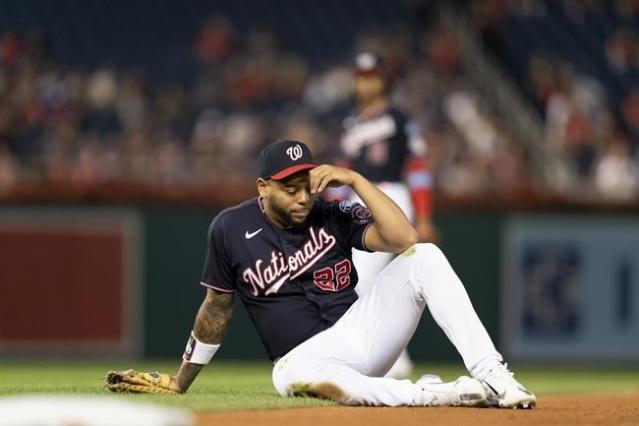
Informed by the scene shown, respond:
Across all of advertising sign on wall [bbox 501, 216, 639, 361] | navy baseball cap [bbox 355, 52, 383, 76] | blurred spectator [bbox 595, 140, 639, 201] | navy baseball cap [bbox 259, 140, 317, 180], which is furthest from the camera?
blurred spectator [bbox 595, 140, 639, 201]

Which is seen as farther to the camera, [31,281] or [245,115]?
[245,115]

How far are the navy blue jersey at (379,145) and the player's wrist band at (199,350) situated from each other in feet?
10.5

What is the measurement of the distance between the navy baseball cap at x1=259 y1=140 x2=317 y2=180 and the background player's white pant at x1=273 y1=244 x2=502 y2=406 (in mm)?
611

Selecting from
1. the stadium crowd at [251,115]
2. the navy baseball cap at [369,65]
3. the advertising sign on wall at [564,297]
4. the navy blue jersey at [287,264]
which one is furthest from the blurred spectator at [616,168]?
the navy blue jersey at [287,264]

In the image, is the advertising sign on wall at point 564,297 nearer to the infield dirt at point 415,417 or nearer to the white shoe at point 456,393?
the infield dirt at point 415,417

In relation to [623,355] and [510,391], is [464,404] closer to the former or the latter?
[510,391]

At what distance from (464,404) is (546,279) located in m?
6.96

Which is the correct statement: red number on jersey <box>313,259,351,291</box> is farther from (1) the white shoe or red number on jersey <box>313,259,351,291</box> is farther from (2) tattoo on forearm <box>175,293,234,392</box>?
(1) the white shoe

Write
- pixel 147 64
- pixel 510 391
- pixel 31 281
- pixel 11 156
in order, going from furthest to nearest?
pixel 147 64 → pixel 11 156 → pixel 31 281 → pixel 510 391

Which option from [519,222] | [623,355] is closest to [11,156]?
[519,222]

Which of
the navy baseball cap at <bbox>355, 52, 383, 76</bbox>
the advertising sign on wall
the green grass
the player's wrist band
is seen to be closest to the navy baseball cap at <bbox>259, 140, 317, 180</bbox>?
the player's wrist band

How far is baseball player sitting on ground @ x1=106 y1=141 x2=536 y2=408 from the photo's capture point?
607 centimetres

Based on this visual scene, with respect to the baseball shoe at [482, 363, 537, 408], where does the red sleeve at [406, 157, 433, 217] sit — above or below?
above

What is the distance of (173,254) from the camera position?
12812 millimetres
